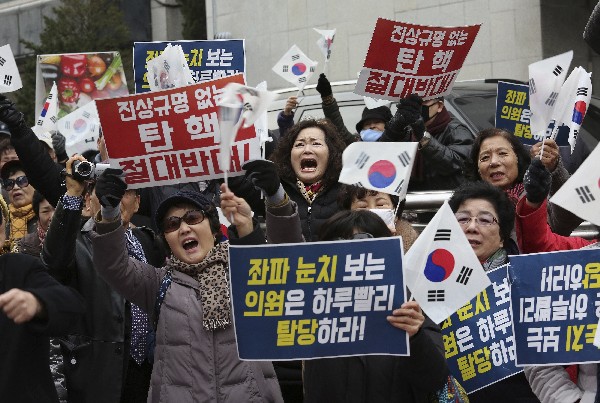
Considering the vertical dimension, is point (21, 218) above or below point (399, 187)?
below

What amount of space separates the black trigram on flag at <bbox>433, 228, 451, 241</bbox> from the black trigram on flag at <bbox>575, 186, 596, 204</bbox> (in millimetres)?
515

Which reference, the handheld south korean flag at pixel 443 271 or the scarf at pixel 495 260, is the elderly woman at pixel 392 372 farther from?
the scarf at pixel 495 260

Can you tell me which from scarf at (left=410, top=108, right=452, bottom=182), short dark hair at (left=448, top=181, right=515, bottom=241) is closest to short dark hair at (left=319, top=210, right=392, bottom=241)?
short dark hair at (left=448, top=181, right=515, bottom=241)

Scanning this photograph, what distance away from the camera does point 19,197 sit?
758cm

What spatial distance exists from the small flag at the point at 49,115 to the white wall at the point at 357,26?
311 inches

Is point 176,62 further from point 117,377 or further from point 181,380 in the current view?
point 181,380

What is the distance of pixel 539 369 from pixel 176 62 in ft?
9.93

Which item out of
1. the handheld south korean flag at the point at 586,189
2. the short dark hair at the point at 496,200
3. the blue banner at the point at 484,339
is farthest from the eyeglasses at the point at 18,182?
the handheld south korean flag at the point at 586,189

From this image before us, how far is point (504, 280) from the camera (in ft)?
16.4

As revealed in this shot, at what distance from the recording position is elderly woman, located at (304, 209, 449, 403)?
4.20 meters

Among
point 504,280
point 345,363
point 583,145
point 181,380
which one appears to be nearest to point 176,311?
point 181,380

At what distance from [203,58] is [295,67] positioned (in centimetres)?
118

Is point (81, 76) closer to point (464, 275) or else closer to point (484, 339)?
point (484, 339)

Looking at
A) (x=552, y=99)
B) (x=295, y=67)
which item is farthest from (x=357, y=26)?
(x=552, y=99)
